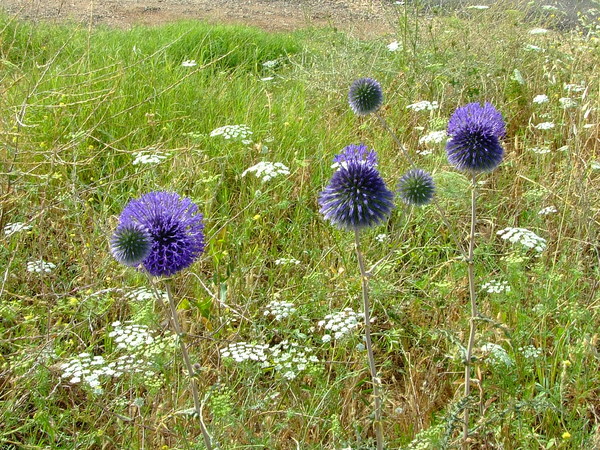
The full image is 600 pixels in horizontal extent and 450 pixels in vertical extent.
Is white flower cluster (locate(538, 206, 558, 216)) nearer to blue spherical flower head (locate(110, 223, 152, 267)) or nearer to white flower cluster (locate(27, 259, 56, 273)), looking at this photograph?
blue spherical flower head (locate(110, 223, 152, 267))

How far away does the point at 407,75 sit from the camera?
4531mm

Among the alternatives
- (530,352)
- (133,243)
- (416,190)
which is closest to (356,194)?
(416,190)

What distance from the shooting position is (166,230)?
68.9 inches

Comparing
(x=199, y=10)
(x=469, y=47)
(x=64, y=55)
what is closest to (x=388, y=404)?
(x=469, y=47)

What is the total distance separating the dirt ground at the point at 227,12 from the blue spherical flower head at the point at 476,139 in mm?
5125

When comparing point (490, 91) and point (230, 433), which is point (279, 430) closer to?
point (230, 433)

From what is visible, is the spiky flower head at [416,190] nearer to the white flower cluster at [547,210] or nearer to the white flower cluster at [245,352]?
the white flower cluster at [245,352]

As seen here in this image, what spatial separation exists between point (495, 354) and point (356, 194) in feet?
2.33

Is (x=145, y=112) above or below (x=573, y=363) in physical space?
above

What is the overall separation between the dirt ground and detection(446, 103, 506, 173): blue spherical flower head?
5.12 metres

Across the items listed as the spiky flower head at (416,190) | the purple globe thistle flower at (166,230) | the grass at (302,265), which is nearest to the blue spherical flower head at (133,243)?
the purple globe thistle flower at (166,230)

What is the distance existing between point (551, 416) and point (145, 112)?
2905 mm

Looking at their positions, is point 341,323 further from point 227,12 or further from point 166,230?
point 227,12

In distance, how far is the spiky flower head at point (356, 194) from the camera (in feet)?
6.10
